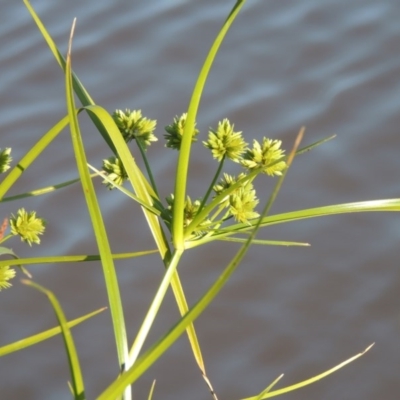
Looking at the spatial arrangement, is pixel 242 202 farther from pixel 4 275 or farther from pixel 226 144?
pixel 4 275

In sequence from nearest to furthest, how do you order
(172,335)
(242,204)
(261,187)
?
(172,335) → (242,204) → (261,187)

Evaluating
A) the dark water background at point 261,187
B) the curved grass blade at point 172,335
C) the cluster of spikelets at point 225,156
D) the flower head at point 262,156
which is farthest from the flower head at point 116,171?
the dark water background at point 261,187

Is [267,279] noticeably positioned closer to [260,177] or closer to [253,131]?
[260,177]

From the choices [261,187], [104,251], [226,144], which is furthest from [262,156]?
[261,187]

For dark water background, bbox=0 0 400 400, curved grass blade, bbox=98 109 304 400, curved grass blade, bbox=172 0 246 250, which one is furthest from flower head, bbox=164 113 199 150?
dark water background, bbox=0 0 400 400

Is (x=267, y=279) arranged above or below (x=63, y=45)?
below

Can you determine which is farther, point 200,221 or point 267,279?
point 267,279

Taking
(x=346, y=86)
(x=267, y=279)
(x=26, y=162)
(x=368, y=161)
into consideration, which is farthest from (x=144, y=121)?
(x=346, y=86)

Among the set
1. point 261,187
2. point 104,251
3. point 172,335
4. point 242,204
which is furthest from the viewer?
point 261,187
